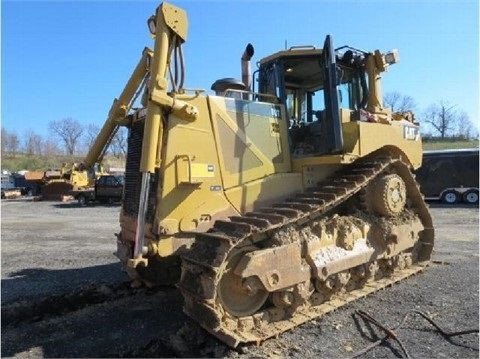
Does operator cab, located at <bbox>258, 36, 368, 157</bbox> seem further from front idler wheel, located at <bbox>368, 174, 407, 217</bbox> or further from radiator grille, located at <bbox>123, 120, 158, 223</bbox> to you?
radiator grille, located at <bbox>123, 120, 158, 223</bbox>

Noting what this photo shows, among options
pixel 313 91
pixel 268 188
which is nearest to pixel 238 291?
pixel 268 188

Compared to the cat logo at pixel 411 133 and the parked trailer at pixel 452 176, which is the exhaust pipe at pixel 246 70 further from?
the parked trailer at pixel 452 176

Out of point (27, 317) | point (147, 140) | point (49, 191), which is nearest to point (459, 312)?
point (147, 140)

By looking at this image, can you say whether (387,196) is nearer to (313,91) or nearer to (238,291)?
(313,91)

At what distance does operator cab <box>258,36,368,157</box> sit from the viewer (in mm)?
5472

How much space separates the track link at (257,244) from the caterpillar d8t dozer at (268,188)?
0.05 feet

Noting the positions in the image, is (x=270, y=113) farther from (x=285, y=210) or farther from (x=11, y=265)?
(x=11, y=265)

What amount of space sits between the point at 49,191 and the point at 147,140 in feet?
101

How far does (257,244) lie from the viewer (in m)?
4.77

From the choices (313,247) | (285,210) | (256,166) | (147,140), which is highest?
(147,140)

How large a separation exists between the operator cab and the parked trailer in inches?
→ 713

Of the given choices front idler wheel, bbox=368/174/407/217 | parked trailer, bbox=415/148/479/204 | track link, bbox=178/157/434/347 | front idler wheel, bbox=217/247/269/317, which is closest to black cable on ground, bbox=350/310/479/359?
track link, bbox=178/157/434/347

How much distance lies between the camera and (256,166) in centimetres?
531

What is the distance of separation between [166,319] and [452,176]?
21084 millimetres
